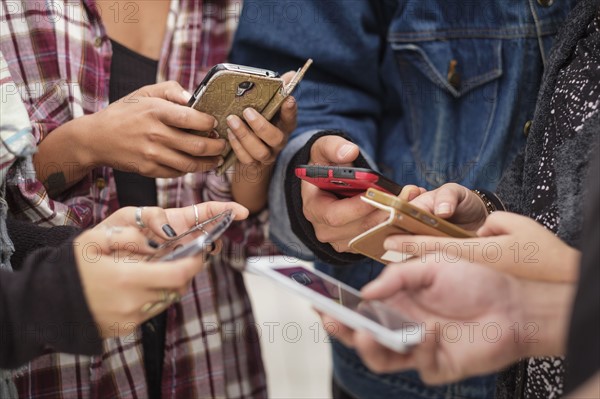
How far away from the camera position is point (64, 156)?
3.54 feet

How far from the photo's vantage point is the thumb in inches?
41.8

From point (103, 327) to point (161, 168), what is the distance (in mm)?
428

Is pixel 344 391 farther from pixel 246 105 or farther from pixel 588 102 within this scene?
pixel 588 102

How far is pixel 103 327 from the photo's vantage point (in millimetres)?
708

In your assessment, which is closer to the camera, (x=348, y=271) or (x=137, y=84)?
(x=137, y=84)

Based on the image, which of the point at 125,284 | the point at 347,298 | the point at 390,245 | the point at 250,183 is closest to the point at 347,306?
the point at 347,298

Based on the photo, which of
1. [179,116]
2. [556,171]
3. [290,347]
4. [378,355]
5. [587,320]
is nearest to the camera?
[587,320]

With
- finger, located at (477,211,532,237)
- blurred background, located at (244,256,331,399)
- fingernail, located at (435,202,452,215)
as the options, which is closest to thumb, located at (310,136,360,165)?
fingernail, located at (435,202,452,215)

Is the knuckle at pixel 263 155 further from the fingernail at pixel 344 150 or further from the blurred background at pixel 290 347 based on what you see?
the blurred background at pixel 290 347

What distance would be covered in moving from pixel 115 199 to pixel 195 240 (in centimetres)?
50

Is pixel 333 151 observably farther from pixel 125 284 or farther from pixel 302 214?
pixel 125 284

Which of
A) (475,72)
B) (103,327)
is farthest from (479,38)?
(103,327)

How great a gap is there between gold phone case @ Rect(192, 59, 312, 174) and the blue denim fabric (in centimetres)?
15

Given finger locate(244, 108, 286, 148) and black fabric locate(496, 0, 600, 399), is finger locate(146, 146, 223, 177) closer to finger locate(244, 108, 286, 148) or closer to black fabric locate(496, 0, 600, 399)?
finger locate(244, 108, 286, 148)
